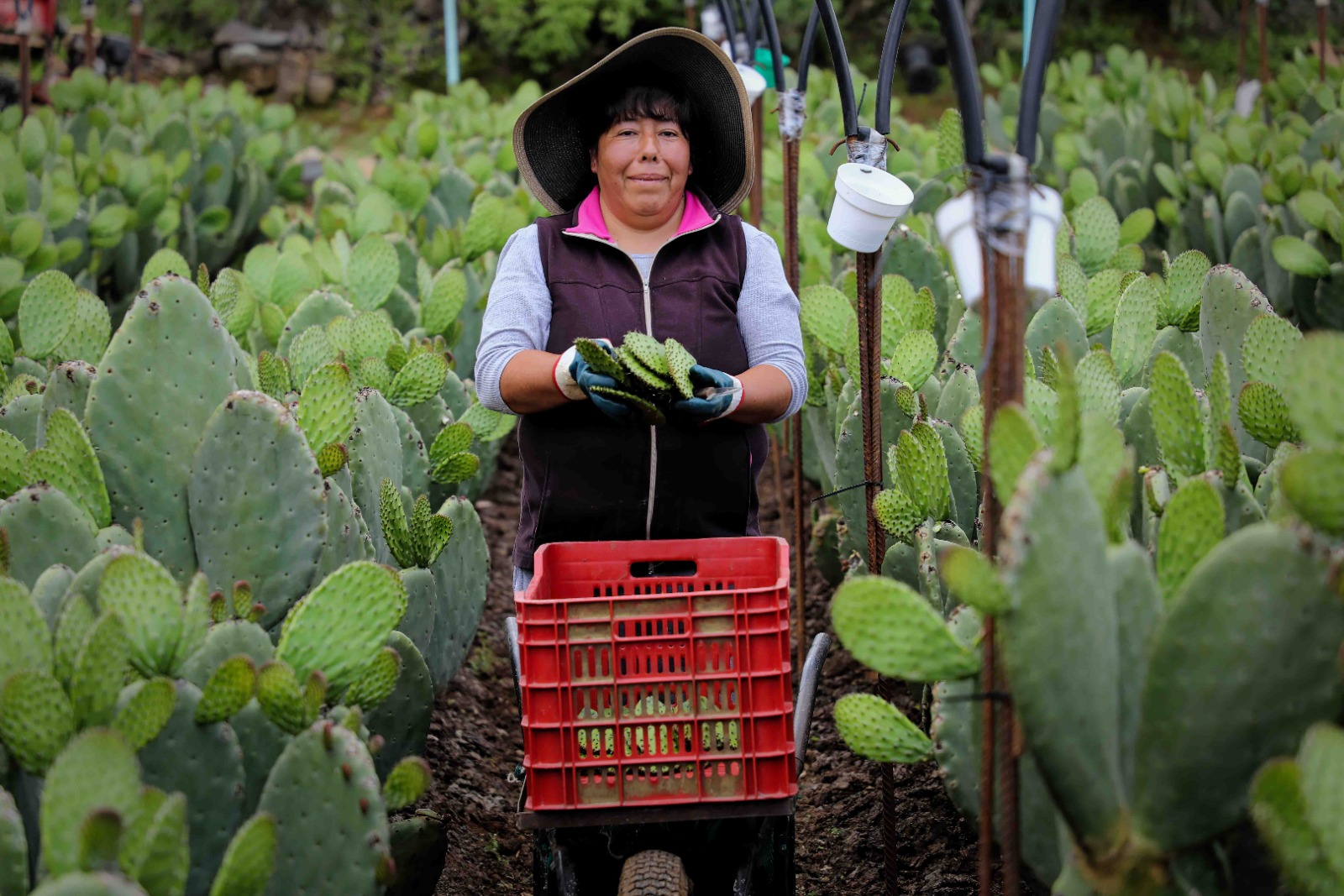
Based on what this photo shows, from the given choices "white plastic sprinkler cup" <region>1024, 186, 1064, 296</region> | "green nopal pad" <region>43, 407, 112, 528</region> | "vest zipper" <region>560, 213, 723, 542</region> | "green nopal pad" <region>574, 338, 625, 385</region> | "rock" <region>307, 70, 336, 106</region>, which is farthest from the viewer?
"rock" <region>307, 70, 336, 106</region>

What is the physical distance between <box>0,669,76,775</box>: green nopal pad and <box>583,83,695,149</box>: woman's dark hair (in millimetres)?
1526

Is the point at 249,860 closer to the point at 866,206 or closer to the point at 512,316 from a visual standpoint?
the point at 512,316

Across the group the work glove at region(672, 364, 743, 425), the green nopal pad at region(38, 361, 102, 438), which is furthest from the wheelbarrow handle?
the green nopal pad at region(38, 361, 102, 438)

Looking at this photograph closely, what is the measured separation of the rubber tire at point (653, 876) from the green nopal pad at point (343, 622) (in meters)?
0.53

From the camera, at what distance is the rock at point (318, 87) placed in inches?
655

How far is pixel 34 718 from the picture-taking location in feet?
5.57

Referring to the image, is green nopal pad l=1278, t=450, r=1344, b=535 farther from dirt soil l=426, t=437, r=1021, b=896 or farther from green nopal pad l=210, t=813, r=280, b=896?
dirt soil l=426, t=437, r=1021, b=896

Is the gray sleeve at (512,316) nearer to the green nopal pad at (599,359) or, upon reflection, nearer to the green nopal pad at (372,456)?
the green nopal pad at (599,359)

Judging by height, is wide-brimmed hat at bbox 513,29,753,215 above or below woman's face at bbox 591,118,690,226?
above

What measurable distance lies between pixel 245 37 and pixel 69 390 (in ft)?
51.1

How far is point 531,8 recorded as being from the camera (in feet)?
57.6

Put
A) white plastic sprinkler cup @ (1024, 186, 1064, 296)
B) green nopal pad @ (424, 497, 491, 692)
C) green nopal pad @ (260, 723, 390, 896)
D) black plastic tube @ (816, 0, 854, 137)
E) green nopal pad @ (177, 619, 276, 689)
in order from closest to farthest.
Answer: white plastic sprinkler cup @ (1024, 186, 1064, 296) < green nopal pad @ (260, 723, 390, 896) < green nopal pad @ (177, 619, 276, 689) < black plastic tube @ (816, 0, 854, 137) < green nopal pad @ (424, 497, 491, 692)

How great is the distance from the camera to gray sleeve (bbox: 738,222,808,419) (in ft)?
8.55

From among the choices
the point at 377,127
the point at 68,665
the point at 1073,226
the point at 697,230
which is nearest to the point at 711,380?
the point at 697,230
